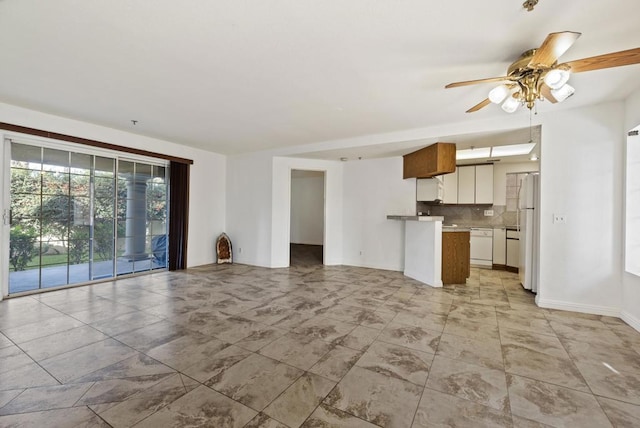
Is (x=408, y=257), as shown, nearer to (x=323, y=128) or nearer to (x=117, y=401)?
(x=323, y=128)

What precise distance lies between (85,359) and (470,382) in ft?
9.70

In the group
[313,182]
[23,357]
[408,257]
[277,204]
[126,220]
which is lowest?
[23,357]

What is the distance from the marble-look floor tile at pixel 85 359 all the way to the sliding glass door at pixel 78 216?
2.64 m

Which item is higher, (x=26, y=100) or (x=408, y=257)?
(x=26, y=100)

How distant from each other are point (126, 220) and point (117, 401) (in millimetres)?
4031

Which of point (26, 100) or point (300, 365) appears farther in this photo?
point (26, 100)

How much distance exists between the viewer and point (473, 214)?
6547 mm

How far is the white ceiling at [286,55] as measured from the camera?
72.0 inches

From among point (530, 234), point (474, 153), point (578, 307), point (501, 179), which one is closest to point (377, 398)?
point (578, 307)

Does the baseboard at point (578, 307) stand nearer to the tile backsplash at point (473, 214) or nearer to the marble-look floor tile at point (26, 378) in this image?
the tile backsplash at point (473, 214)

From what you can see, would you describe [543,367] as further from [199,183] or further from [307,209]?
[307,209]

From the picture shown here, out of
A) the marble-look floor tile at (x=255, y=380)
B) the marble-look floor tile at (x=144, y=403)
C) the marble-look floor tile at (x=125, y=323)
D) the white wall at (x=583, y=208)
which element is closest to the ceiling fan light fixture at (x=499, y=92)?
the white wall at (x=583, y=208)

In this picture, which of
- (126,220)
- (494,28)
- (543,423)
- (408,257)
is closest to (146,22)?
(494,28)

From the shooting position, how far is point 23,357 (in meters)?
2.19
